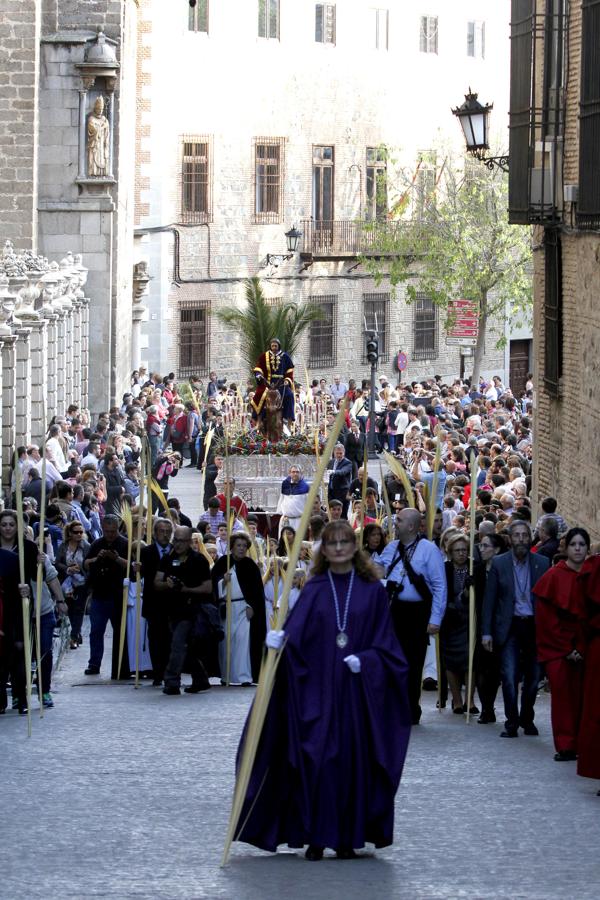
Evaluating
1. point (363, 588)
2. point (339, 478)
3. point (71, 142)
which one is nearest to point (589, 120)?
point (339, 478)

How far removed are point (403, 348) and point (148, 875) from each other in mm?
49039

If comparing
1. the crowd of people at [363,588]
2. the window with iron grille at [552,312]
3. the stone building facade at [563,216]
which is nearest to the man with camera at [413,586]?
the crowd of people at [363,588]

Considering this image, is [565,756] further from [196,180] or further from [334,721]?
[196,180]

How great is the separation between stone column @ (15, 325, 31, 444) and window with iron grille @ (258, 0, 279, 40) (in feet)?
84.0

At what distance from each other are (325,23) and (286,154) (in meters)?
3.79

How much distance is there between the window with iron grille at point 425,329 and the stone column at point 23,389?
3013 cm

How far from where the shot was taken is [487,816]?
32.4 ft

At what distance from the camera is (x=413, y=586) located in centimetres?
1304

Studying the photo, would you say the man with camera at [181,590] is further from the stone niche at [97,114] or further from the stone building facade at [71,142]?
A: the stone niche at [97,114]

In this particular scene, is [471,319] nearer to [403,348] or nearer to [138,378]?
[138,378]

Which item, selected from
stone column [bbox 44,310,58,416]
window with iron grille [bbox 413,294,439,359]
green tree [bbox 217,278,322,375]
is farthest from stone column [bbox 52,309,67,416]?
window with iron grille [bbox 413,294,439,359]

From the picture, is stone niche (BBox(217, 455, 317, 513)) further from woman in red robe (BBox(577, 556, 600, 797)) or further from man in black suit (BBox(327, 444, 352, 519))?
woman in red robe (BBox(577, 556, 600, 797))

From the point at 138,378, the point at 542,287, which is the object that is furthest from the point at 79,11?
the point at 542,287

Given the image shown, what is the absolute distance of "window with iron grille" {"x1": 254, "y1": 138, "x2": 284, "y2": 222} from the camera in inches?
2066
